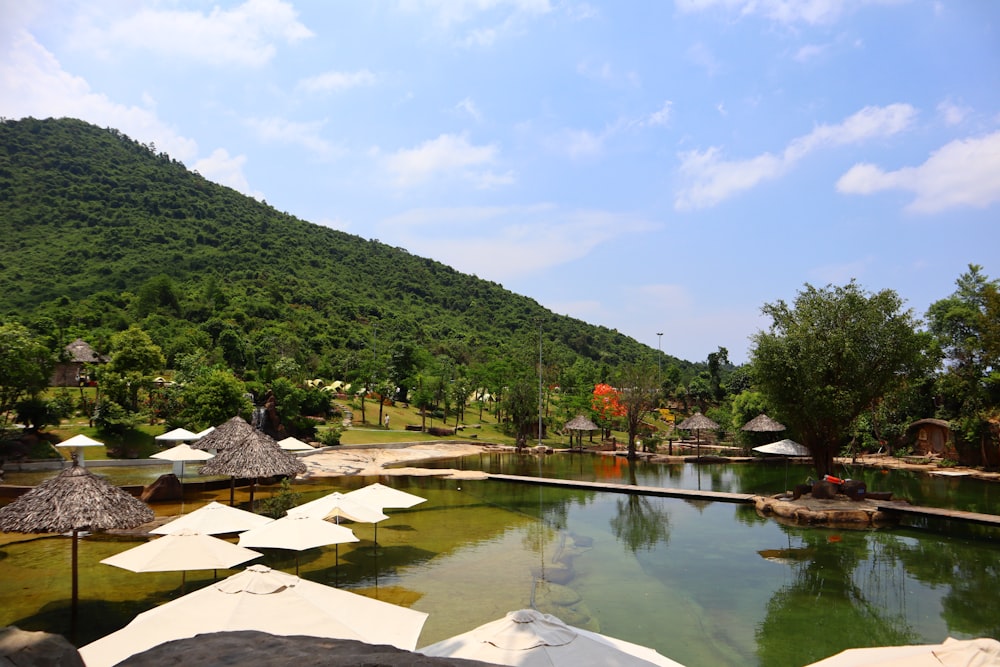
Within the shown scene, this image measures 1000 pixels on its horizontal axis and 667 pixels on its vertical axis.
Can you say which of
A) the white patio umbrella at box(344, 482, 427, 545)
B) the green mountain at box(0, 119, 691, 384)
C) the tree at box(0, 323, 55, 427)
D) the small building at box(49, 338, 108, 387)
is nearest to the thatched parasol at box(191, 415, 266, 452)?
the white patio umbrella at box(344, 482, 427, 545)

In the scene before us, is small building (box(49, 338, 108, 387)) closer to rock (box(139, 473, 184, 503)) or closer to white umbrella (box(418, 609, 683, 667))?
rock (box(139, 473, 184, 503))

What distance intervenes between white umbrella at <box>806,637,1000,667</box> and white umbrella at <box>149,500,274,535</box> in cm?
1032

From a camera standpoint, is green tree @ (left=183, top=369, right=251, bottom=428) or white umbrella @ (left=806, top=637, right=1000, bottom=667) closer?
white umbrella @ (left=806, top=637, right=1000, bottom=667)

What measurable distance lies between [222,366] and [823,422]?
1508 inches

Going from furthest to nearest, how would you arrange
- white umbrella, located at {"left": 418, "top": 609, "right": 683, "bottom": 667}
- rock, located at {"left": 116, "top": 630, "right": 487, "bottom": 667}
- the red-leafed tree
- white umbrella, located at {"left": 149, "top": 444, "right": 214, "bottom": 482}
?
the red-leafed tree < white umbrella, located at {"left": 149, "top": 444, "right": 214, "bottom": 482} < white umbrella, located at {"left": 418, "top": 609, "right": 683, "bottom": 667} < rock, located at {"left": 116, "top": 630, "right": 487, "bottom": 667}

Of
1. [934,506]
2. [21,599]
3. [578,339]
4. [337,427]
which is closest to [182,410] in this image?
[337,427]

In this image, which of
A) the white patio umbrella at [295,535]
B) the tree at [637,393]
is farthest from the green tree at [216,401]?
the tree at [637,393]

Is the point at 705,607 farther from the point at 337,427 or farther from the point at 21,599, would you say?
the point at 337,427

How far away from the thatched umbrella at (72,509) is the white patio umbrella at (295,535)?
210 centimetres

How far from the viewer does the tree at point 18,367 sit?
2556 centimetres

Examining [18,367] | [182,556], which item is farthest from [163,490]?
[18,367]

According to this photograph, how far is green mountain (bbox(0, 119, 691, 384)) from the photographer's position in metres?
58.4

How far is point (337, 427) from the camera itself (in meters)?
36.9

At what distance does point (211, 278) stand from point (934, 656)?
7784 centimetres
